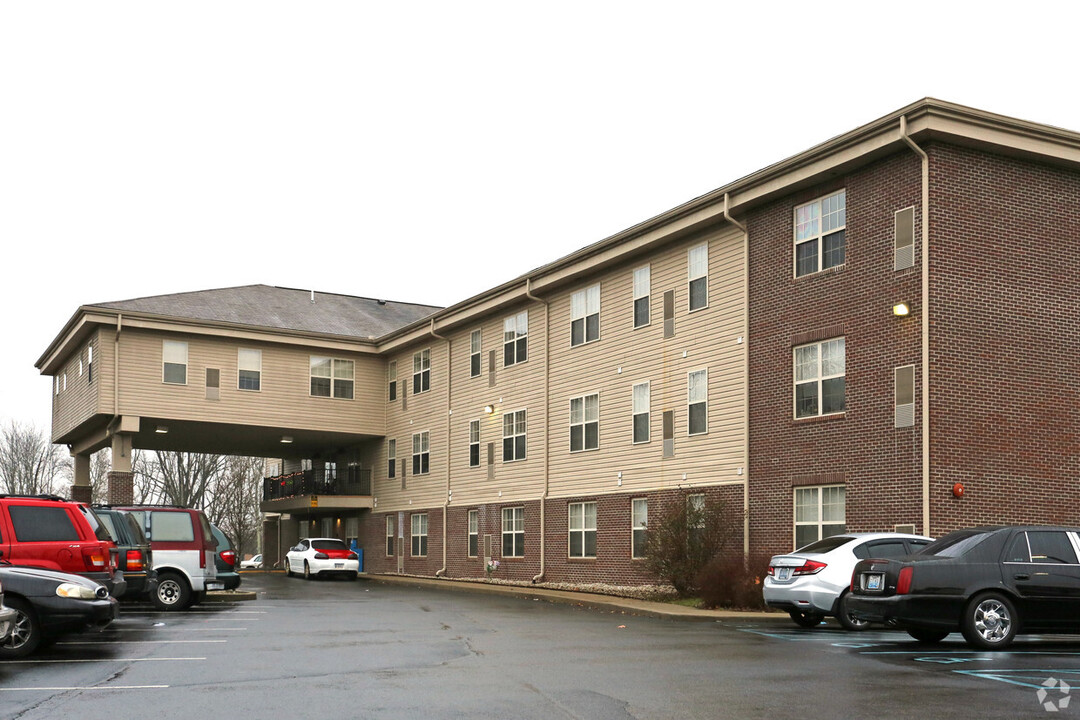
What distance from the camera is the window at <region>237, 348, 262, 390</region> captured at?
41.9 metres

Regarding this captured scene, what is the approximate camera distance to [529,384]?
116ft

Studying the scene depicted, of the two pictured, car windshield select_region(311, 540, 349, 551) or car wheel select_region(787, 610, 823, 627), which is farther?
car windshield select_region(311, 540, 349, 551)

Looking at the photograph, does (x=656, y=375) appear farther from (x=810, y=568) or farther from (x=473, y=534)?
(x=810, y=568)

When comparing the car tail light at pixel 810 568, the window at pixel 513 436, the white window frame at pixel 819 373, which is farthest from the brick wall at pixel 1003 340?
the window at pixel 513 436

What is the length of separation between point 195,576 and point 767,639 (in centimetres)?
1169

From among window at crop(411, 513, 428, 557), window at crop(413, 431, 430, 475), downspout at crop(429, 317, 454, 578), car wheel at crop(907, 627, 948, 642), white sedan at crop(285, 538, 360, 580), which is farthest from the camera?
window at crop(413, 431, 430, 475)

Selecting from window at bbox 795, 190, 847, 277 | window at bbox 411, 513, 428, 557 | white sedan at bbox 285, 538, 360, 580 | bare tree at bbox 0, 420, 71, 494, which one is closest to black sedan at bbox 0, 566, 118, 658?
window at bbox 795, 190, 847, 277

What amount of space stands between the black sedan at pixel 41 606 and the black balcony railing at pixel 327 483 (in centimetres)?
3312

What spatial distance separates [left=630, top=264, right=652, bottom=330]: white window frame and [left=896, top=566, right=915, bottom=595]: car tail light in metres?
16.1

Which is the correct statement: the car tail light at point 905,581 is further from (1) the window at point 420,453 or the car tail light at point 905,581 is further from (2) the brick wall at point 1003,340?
(1) the window at point 420,453

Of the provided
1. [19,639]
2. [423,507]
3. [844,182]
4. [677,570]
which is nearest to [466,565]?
[423,507]

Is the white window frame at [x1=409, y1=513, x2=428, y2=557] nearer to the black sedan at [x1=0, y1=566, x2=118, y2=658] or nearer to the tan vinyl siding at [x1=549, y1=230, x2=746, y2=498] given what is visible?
the tan vinyl siding at [x1=549, y1=230, x2=746, y2=498]

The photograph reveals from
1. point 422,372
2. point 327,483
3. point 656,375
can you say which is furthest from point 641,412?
point 327,483

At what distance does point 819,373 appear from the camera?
24.1 meters
